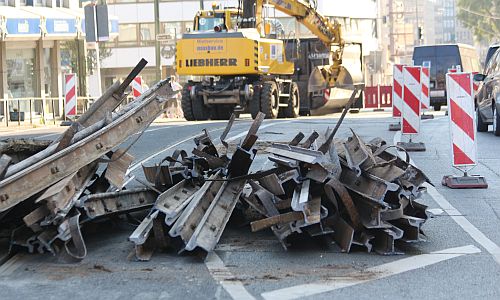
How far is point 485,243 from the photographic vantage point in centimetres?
750

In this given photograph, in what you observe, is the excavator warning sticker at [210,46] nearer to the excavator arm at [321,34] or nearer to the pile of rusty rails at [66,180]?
the excavator arm at [321,34]

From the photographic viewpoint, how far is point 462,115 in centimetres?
1098

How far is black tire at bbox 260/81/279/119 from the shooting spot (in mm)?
26938

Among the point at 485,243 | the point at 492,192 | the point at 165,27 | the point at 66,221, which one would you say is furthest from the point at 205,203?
the point at 165,27

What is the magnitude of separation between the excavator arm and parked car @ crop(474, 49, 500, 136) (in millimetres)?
10453

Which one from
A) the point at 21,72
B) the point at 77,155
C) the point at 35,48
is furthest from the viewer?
the point at 35,48

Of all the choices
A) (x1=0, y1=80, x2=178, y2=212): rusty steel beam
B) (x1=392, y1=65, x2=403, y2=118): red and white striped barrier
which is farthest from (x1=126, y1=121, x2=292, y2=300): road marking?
(x1=392, y1=65, x2=403, y2=118): red and white striped barrier

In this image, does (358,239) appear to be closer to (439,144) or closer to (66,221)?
(66,221)

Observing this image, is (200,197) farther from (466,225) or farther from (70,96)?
(70,96)

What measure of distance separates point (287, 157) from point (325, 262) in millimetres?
1203

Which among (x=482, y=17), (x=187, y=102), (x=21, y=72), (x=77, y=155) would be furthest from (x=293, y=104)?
(x=482, y=17)

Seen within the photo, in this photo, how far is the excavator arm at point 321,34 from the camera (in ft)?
99.2

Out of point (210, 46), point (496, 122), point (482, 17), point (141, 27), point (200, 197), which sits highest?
point (482, 17)

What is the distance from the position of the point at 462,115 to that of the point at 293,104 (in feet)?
61.5
